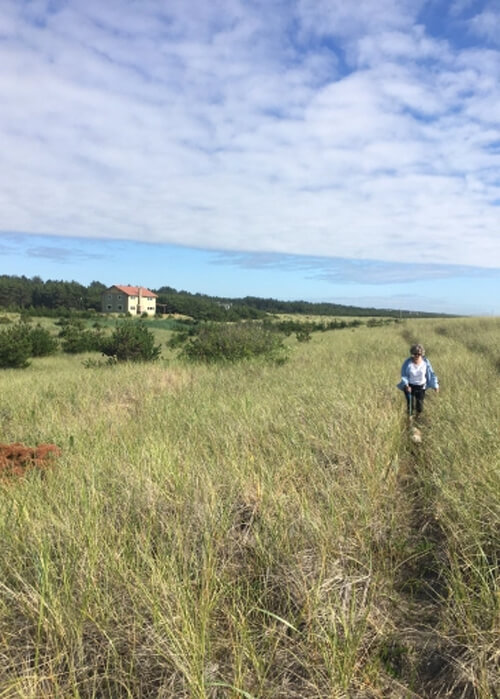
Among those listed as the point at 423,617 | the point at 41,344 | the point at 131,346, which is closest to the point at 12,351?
A: the point at 41,344

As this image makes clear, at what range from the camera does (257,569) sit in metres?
2.81

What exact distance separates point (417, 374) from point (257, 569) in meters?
5.36

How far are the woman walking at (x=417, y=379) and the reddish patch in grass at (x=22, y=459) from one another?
5300 millimetres

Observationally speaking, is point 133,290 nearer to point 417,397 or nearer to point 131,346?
point 131,346

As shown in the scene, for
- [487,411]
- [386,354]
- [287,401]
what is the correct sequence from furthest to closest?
[386,354]
[287,401]
[487,411]

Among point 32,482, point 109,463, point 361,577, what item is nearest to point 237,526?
point 361,577

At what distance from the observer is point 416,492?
4.30m

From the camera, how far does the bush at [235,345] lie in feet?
61.7

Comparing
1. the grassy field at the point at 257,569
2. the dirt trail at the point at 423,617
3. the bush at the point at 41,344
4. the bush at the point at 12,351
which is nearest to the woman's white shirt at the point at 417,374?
the grassy field at the point at 257,569

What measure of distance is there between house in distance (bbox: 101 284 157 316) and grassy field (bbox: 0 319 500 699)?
332 ft

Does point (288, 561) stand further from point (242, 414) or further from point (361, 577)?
point (242, 414)

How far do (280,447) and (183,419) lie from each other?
2097 mm

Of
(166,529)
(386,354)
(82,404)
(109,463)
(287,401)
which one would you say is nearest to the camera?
(166,529)

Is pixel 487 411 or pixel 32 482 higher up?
pixel 487 411
